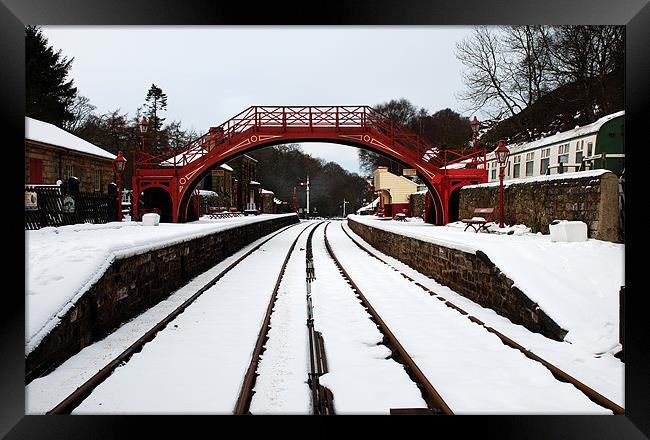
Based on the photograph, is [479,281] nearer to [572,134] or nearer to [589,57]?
[572,134]

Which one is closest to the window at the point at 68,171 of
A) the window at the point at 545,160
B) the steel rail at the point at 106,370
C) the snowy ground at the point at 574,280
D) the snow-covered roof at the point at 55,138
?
the snow-covered roof at the point at 55,138

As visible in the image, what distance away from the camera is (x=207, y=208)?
128 feet

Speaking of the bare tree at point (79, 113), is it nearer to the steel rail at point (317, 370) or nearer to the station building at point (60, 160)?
the station building at point (60, 160)

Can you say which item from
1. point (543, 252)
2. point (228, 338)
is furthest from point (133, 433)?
point (543, 252)

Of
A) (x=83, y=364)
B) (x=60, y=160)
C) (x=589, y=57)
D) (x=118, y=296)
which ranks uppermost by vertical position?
(x=589, y=57)

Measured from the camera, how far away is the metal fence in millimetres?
12195

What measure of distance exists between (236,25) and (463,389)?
3732mm

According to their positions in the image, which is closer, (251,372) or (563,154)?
(251,372)

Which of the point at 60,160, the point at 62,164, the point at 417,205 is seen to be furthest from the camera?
the point at 417,205

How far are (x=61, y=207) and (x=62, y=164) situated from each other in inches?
489
